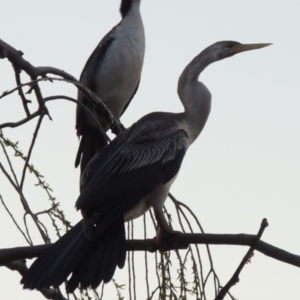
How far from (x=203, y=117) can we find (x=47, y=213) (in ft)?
4.99

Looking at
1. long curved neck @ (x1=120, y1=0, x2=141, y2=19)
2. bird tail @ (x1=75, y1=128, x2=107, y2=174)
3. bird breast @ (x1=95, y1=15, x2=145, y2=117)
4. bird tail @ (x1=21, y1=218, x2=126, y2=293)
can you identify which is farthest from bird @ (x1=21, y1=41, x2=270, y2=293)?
long curved neck @ (x1=120, y1=0, x2=141, y2=19)

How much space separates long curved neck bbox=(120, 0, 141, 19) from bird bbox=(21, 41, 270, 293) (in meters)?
2.47

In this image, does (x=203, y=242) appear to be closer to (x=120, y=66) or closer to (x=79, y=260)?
(x=79, y=260)

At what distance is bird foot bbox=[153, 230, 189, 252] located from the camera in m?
2.69

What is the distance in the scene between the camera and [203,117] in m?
3.81

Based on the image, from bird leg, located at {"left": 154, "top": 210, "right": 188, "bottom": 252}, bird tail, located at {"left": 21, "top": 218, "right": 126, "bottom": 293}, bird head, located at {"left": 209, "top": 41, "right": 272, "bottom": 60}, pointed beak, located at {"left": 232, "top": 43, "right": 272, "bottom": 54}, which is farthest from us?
pointed beak, located at {"left": 232, "top": 43, "right": 272, "bottom": 54}

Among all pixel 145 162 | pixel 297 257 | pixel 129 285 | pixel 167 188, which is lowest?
pixel 297 257

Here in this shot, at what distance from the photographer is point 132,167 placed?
11.1 ft

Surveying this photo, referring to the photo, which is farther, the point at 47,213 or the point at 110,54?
the point at 110,54

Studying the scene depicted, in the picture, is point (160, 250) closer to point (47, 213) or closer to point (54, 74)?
point (47, 213)

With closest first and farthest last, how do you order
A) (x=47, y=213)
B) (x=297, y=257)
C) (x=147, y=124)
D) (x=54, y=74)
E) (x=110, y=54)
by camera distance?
(x=297, y=257) → (x=47, y=213) → (x=54, y=74) → (x=147, y=124) → (x=110, y=54)

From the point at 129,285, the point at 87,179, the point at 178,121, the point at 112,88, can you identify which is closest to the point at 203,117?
the point at 178,121

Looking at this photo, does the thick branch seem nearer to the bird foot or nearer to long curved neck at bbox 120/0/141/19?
the bird foot

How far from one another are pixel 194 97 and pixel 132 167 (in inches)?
27.0
